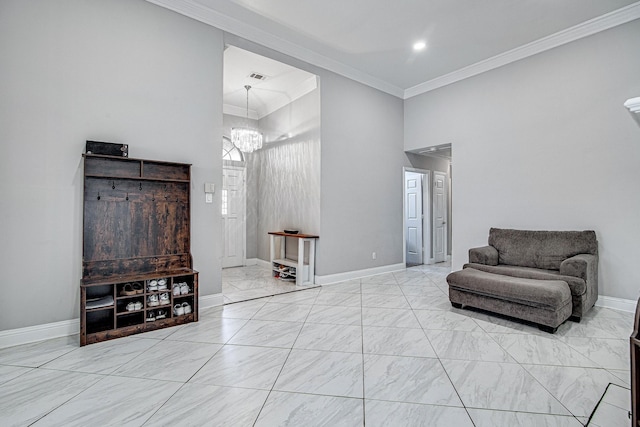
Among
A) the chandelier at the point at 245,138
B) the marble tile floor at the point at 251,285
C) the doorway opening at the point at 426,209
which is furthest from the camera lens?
the doorway opening at the point at 426,209

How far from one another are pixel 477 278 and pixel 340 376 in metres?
2.04

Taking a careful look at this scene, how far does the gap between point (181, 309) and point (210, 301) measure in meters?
0.50

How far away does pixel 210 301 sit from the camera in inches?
142

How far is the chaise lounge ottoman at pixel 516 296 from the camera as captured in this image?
9.24 ft

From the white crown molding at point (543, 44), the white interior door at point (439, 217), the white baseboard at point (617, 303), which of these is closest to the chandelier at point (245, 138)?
the white crown molding at point (543, 44)

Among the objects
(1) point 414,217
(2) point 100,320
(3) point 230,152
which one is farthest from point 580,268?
(3) point 230,152

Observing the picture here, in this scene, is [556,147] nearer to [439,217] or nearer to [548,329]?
[548,329]

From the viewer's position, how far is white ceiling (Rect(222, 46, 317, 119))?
4.65 meters

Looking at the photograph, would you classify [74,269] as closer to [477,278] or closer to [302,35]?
[302,35]

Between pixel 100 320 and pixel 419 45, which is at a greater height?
pixel 419 45

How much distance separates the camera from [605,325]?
10.1 ft

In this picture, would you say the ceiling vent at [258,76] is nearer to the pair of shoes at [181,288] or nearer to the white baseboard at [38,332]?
the pair of shoes at [181,288]

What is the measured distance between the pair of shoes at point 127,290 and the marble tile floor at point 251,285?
3.74 ft

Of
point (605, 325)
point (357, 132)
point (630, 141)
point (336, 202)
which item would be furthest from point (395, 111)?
point (605, 325)
